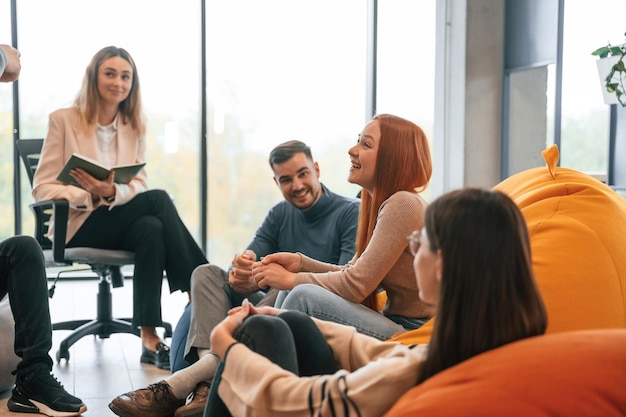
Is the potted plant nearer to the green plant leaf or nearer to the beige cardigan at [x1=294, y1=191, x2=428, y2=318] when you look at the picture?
the green plant leaf

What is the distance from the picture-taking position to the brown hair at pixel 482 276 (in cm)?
129

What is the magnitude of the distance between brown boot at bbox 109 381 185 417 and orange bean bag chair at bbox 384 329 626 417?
1.37m

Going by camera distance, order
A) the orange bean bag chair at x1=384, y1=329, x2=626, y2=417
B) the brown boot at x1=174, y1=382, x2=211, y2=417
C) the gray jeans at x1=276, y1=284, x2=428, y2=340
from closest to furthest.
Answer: the orange bean bag chair at x1=384, y1=329, x2=626, y2=417 < the gray jeans at x1=276, y1=284, x2=428, y2=340 < the brown boot at x1=174, y1=382, x2=211, y2=417

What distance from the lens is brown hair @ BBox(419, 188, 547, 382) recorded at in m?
1.29

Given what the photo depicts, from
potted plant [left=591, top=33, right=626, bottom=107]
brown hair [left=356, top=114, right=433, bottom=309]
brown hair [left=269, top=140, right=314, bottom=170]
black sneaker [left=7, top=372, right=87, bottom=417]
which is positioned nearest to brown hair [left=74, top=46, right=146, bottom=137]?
brown hair [left=269, top=140, right=314, bottom=170]

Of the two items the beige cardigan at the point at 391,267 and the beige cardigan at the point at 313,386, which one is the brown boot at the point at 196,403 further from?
the beige cardigan at the point at 313,386

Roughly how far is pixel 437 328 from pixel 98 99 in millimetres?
2910

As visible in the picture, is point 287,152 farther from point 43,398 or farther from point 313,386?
point 313,386

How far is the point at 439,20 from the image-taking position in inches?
243

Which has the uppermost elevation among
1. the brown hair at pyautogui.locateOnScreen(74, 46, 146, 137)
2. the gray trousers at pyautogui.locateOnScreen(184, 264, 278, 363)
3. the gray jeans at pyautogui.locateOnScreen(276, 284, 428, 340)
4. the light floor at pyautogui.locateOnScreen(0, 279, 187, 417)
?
the brown hair at pyautogui.locateOnScreen(74, 46, 146, 137)

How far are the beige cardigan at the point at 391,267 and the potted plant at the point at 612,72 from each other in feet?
8.07

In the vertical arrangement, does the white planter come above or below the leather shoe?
above

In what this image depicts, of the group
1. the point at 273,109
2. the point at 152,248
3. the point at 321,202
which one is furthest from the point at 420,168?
the point at 273,109

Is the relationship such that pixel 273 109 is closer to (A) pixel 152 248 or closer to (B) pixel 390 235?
(A) pixel 152 248
